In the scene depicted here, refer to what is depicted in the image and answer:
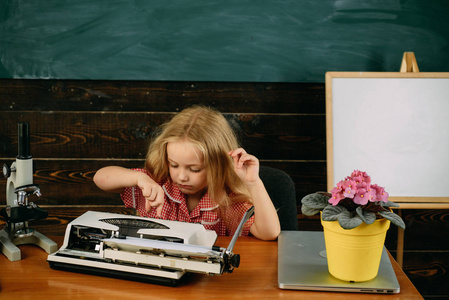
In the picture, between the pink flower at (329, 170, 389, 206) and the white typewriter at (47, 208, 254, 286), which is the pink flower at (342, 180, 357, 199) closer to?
the pink flower at (329, 170, 389, 206)

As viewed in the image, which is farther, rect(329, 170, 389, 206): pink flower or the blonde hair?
the blonde hair

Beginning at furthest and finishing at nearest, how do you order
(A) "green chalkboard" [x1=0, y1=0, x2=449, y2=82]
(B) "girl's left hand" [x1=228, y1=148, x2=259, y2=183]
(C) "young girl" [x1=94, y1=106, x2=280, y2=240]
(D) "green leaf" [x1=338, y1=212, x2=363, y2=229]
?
(A) "green chalkboard" [x1=0, y1=0, x2=449, y2=82] → (C) "young girl" [x1=94, y1=106, x2=280, y2=240] → (B) "girl's left hand" [x1=228, y1=148, x2=259, y2=183] → (D) "green leaf" [x1=338, y1=212, x2=363, y2=229]

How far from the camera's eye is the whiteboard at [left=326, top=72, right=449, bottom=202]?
1993mm

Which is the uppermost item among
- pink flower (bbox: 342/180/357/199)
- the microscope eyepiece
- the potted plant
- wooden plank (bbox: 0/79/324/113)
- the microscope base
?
wooden plank (bbox: 0/79/324/113)

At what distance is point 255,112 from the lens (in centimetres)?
225

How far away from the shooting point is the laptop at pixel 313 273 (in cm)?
97

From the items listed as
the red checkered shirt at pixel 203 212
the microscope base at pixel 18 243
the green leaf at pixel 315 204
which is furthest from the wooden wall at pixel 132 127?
the green leaf at pixel 315 204

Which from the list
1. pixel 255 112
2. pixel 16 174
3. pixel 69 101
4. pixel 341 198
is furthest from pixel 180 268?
pixel 69 101

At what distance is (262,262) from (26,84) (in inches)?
66.5

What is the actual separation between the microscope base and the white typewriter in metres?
0.09

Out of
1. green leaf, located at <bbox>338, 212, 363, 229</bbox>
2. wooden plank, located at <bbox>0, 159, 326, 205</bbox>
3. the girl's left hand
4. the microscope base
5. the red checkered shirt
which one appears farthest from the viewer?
wooden plank, located at <bbox>0, 159, 326, 205</bbox>

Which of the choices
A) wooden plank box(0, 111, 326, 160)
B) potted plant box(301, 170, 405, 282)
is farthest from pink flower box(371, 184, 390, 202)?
wooden plank box(0, 111, 326, 160)

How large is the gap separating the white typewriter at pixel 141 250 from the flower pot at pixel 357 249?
22 centimetres

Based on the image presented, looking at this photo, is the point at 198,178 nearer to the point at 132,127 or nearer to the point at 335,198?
the point at 335,198
